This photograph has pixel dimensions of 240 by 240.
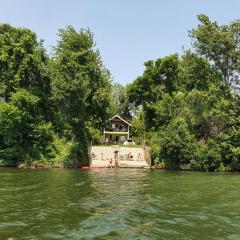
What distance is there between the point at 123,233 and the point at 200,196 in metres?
10.3

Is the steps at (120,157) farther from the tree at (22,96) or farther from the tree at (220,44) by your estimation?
the tree at (220,44)

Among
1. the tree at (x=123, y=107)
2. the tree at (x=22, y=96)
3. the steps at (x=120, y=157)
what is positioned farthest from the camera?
the tree at (x=123, y=107)

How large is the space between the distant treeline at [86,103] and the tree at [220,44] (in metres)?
0.12

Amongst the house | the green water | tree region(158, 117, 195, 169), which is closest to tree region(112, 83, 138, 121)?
the house

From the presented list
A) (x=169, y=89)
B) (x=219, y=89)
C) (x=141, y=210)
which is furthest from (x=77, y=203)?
(x=169, y=89)

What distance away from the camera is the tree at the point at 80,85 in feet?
180

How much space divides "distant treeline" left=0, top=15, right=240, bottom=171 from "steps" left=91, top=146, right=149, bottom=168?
5.24 feet

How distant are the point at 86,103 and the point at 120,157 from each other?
27.6 feet

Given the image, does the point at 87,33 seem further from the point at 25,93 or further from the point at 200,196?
the point at 200,196

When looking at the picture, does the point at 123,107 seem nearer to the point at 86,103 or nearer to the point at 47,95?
the point at 47,95

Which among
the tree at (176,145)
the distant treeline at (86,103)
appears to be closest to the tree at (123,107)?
the distant treeline at (86,103)

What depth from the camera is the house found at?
81088 millimetres

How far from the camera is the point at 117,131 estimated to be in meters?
81.8

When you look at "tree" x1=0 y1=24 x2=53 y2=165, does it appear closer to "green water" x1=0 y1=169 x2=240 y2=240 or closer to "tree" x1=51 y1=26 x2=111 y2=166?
"tree" x1=51 y1=26 x2=111 y2=166
